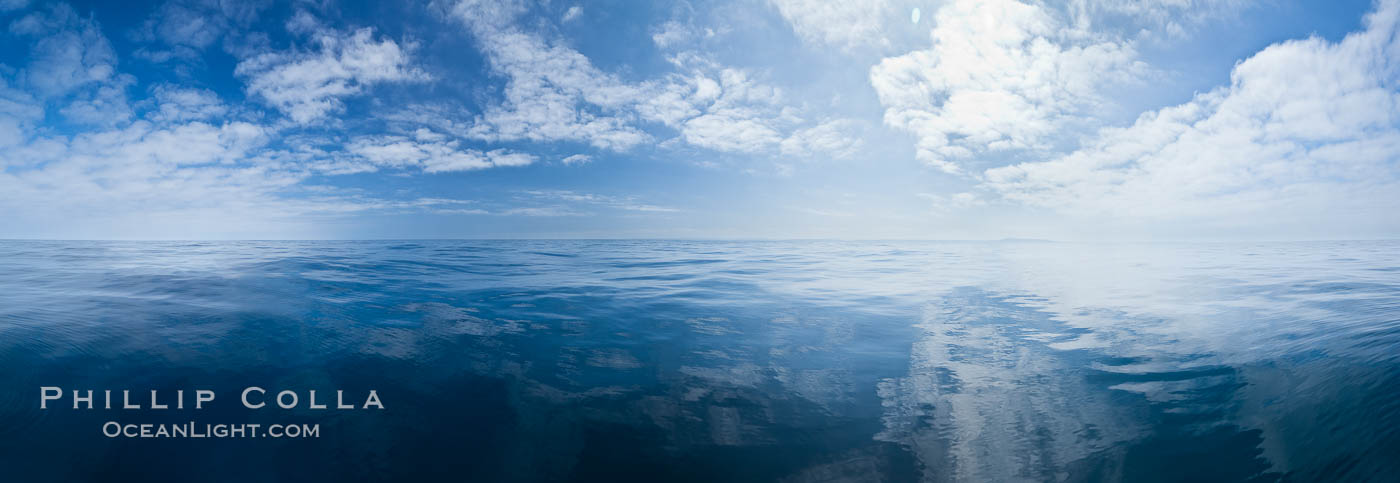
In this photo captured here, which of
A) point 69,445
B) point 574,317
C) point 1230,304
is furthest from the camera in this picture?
point 1230,304

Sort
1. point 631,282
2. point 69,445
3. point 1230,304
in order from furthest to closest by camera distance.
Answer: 1. point 631,282
2. point 1230,304
3. point 69,445

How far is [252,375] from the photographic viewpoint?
20.8 feet

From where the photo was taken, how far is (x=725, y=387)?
619cm

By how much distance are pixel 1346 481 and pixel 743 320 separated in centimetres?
771

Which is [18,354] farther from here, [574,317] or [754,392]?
[754,392]

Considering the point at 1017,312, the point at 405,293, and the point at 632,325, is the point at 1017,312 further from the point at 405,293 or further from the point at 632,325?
the point at 405,293

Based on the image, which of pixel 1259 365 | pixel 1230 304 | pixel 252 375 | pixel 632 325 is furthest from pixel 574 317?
pixel 1230 304

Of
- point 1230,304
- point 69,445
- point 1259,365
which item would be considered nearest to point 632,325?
point 69,445

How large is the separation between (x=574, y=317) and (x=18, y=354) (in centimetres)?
800

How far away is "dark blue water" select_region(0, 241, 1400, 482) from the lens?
14.4 feet

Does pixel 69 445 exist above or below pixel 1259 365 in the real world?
below

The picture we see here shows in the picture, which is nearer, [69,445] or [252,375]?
[69,445]

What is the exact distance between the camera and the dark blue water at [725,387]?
14.4 feet

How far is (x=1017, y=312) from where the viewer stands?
1084 centimetres
